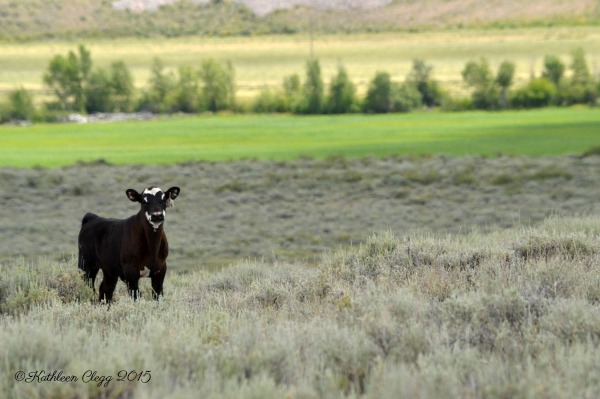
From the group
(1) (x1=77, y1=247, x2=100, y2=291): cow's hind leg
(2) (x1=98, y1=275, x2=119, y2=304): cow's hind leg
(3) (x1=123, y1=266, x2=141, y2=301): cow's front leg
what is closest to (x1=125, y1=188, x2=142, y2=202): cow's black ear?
(3) (x1=123, y1=266, x2=141, y2=301): cow's front leg

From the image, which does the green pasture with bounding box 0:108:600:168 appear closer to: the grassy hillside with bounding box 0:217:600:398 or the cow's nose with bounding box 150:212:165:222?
the cow's nose with bounding box 150:212:165:222

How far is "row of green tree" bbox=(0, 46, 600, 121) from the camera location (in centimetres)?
10462

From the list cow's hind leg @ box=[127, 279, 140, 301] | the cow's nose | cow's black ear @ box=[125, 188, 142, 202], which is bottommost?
cow's hind leg @ box=[127, 279, 140, 301]

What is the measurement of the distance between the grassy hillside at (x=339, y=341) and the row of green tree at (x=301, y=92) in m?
93.1

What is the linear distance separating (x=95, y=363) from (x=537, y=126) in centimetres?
6292

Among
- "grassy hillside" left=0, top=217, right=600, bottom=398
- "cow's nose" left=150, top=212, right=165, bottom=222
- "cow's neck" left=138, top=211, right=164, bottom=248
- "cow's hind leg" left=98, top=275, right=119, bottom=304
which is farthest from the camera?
"cow's hind leg" left=98, top=275, right=119, bottom=304

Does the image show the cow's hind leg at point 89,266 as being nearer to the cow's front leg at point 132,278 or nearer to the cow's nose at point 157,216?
the cow's front leg at point 132,278

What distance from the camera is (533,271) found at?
9.97m

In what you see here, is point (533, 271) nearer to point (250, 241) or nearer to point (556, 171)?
point (250, 241)

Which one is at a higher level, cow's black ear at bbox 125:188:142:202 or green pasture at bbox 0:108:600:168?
cow's black ear at bbox 125:188:142:202

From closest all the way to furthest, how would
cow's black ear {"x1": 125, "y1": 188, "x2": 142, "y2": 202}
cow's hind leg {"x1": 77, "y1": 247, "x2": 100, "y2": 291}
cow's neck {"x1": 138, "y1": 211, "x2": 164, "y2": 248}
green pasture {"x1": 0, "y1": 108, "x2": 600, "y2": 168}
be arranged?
1. cow's neck {"x1": 138, "y1": 211, "x2": 164, "y2": 248}
2. cow's black ear {"x1": 125, "y1": 188, "x2": 142, "y2": 202}
3. cow's hind leg {"x1": 77, "y1": 247, "x2": 100, "y2": 291}
4. green pasture {"x1": 0, "y1": 108, "x2": 600, "y2": 168}

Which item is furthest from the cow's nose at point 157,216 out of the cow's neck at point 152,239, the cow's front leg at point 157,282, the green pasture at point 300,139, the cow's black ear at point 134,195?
the green pasture at point 300,139

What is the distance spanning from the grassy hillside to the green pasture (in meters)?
37.8

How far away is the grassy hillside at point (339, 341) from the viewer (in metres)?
6.14
